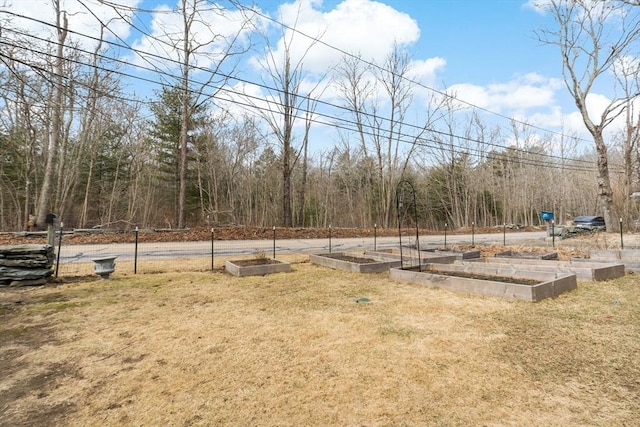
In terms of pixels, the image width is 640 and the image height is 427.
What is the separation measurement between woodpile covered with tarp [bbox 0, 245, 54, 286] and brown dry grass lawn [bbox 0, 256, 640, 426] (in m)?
0.96

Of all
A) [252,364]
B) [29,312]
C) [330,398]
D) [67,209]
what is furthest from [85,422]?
[67,209]

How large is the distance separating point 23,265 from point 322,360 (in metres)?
6.42

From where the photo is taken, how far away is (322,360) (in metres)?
2.95

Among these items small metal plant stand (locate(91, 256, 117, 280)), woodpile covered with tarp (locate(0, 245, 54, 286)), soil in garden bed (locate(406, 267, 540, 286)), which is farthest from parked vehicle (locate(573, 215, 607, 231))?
woodpile covered with tarp (locate(0, 245, 54, 286))

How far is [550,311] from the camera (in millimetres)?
4250

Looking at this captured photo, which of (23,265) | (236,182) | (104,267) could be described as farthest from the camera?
(236,182)

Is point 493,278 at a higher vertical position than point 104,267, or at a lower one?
lower

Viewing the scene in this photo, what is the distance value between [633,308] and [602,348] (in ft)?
6.42

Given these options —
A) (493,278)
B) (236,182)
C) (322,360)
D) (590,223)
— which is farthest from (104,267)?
(590,223)

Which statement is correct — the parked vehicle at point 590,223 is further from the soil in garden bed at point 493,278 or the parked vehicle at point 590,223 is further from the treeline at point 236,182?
the soil in garden bed at point 493,278

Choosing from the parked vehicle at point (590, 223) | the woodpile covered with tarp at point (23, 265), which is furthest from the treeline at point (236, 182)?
the woodpile covered with tarp at point (23, 265)

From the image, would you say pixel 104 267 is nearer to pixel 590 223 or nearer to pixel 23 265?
pixel 23 265

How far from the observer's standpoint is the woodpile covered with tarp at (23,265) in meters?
5.96

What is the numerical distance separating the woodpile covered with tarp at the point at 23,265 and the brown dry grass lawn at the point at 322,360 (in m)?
0.96
